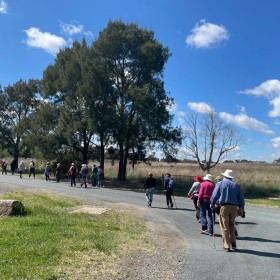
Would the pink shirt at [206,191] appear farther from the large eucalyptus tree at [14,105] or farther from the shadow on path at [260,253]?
the large eucalyptus tree at [14,105]

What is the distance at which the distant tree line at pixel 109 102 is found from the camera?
36.8 m

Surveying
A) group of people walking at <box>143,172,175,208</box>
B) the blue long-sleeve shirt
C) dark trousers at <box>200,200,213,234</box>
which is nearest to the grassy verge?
dark trousers at <box>200,200,213,234</box>

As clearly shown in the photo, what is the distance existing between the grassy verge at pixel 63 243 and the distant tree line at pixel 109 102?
2350 cm

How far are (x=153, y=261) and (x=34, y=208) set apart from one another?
269 inches

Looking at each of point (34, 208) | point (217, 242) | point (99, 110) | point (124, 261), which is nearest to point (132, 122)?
point (99, 110)

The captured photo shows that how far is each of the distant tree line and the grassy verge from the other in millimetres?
23501

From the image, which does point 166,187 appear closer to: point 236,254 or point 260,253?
point 260,253

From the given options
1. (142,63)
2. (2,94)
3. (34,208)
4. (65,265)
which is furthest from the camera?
(2,94)

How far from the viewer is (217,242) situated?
420 inches

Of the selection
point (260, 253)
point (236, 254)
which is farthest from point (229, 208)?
point (260, 253)

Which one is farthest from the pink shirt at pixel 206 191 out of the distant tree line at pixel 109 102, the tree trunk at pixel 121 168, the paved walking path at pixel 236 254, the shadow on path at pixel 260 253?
the tree trunk at pixel 121 168

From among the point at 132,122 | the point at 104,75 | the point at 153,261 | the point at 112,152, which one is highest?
the point at 104,75

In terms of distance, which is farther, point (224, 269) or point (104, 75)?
point (104, 75)

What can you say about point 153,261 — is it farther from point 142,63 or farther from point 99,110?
point 142,63
